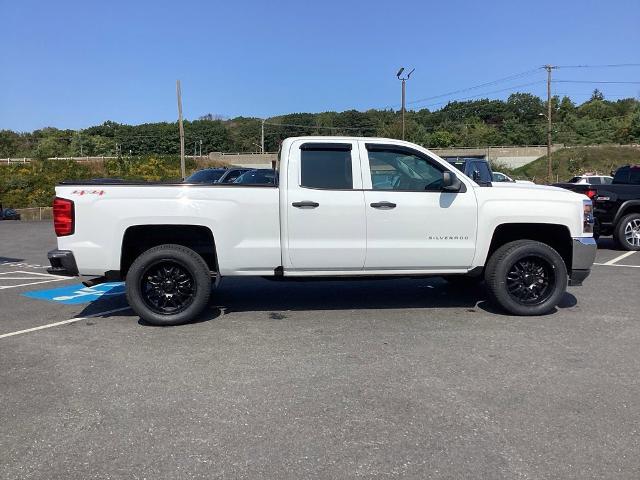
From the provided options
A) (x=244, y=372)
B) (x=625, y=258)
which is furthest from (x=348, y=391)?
(x=625, y=258)

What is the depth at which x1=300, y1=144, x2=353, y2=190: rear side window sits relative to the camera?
5.83 meters

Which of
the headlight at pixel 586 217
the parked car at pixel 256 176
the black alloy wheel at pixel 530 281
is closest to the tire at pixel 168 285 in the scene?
the black alloy wheel at pixel 530 281

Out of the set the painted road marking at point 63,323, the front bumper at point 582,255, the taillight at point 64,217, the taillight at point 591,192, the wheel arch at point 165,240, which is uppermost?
the taillight at point 591,192

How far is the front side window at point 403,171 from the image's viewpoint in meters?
5.96

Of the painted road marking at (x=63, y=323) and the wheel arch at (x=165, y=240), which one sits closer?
the painted road marking at (x=63, y=323)

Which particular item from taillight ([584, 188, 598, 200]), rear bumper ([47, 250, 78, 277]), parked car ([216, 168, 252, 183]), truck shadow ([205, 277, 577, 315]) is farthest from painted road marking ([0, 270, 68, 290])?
taillight ([584, 188, 598, 200])

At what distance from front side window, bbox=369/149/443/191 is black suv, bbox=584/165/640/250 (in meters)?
7.05

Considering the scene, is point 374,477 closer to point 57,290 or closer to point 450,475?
point 450,475

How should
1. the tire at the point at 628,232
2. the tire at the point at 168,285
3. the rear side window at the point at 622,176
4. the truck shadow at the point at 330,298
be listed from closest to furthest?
1. the tire at the point at 168,285
2. the truck shadow at the point at 330,298
3. the tire at the point at 628,232
4. the rear side window at the point at 622,176

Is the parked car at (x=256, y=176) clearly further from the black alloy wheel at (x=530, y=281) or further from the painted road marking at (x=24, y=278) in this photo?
the black alloy wheel at (x=530, y=281)

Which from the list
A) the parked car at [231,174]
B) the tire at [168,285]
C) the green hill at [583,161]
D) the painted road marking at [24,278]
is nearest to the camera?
the tire at [168,285]

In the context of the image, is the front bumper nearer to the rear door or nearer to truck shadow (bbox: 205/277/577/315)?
truck shadow (bbox: 205/277/577/315)

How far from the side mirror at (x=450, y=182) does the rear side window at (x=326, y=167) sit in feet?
3.34

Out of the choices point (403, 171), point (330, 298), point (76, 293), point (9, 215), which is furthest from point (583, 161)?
point (76, 293)
